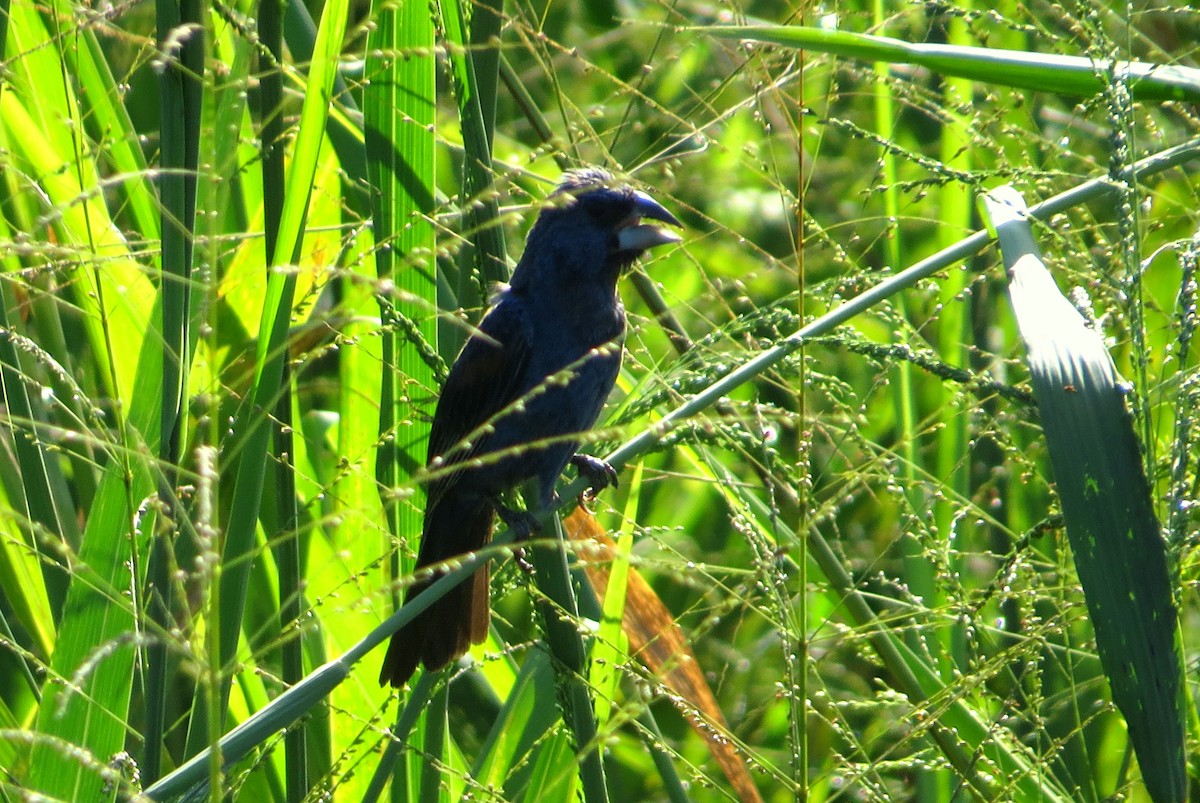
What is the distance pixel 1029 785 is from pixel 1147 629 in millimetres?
836

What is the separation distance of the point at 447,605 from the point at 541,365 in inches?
23.2

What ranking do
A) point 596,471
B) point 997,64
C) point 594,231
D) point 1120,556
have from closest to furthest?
point 1120,556
point 997,64
point 596,471
point 594,231

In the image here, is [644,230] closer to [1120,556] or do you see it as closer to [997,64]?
[997,64]

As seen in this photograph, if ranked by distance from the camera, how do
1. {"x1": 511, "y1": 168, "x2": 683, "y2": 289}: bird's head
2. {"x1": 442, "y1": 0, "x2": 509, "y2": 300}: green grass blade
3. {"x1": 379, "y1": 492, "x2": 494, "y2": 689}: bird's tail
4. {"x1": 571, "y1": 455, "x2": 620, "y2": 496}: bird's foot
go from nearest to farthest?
1. {"x1": 442, "y1": 0, "x2": 509, "y2": 300}: green grass blade
2. {"x1": 379, "y1": 492, "x2": 494, "y2": 689}: bird's tail
3. {"x1": 571, "y1": 455, "x2": 620, "y2": 496}: bird's foot
4. {"x1": 511, "y1": 168, "x2": 683, "y2": 289}: bird's head

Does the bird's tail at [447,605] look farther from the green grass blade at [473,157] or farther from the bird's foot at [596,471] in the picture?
the green grass blade at [473,157]

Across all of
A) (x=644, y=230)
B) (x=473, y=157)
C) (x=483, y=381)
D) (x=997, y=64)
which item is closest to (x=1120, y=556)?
(x=997, y=64)

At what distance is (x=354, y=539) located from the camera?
206 cm

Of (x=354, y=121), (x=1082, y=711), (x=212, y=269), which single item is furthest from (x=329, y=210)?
(x=1082, y=711)

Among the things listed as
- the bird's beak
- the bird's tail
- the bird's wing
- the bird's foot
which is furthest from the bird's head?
the bird's tail

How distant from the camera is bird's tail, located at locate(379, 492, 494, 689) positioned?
79.8 inches

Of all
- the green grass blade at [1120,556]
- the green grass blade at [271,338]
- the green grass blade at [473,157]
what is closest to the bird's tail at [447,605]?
the green grass blade at [271,338]

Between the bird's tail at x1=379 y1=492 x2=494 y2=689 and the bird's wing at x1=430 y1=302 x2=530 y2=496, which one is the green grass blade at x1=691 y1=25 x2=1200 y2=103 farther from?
the bird's wing at x1=430 y1=302 x2=530 y2=496

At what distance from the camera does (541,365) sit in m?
2.67

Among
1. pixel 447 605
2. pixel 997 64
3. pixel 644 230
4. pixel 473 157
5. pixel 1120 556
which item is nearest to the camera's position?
pixel 1120 556
